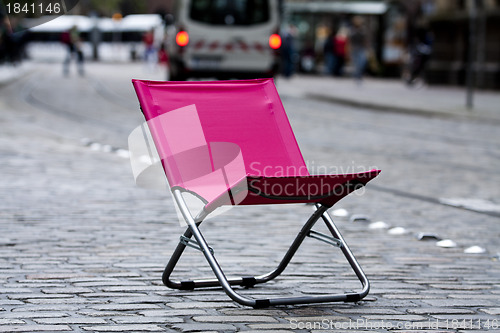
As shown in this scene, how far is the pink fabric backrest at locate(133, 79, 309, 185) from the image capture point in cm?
449

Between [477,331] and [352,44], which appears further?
[352,44]

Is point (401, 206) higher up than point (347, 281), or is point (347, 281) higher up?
point (347, 281)

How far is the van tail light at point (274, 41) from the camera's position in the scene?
20.5 meters

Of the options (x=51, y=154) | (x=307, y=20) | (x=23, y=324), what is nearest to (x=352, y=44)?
(x=307, y=20)

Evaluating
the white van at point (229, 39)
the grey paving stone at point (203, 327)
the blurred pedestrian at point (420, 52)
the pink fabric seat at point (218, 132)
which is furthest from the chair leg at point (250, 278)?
the blurred pedestrian at point (420, 52)

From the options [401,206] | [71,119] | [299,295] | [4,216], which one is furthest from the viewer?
[71,119]

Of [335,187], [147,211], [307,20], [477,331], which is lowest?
[307,20]

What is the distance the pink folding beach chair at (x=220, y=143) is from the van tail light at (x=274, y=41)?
52.4 feet

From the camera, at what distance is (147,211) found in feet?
22.3

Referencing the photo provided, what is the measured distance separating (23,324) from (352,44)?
2619 centimetres

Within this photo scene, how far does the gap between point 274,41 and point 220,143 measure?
16213mm

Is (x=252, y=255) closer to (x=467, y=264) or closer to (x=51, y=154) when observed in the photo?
(x=467, y=264)

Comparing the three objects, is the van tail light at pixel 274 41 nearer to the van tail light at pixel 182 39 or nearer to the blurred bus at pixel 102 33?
the van tail light at pixel 182 39

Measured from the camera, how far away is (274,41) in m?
20.6
